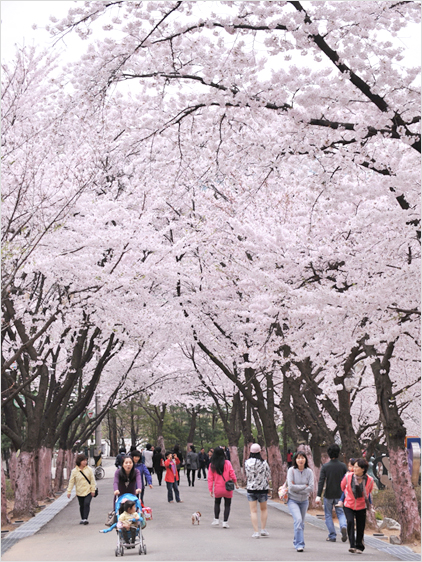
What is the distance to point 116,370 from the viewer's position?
112 feet

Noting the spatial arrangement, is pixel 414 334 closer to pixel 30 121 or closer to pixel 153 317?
pixel 153 317

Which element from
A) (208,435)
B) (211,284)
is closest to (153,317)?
(211,284)

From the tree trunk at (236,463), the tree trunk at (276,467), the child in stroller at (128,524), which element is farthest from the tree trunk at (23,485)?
the tree trunk at (236,463)

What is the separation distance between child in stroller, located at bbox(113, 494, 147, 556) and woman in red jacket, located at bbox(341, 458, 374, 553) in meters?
2.90

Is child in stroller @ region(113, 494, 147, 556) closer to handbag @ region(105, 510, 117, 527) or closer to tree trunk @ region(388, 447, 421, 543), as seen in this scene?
handbag @ region(105, 510, 117, 527)

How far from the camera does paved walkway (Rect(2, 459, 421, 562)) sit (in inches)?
354

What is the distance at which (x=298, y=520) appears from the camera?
379 inches

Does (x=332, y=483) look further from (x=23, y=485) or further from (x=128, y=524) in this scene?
(x=23, y=485)

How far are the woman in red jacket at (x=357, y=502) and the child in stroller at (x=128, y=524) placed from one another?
9.50 ft

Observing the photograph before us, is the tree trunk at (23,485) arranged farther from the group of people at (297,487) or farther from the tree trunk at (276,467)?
the tree trunk at (276,467)

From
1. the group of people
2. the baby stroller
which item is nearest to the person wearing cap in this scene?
the group of people

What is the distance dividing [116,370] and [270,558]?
2620 centimetres

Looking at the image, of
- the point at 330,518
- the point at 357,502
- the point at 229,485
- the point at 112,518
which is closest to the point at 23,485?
the point at 112,518

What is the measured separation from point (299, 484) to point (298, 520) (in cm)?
63
